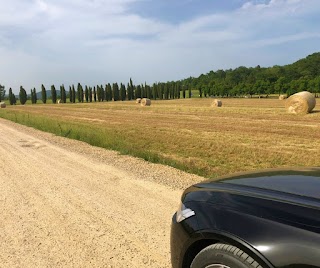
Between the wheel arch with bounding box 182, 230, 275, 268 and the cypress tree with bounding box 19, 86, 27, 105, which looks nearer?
the wheel arch with bounding box 182, 230, 275, 268

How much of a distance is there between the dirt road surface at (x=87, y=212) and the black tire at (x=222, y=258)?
1535 millimetres

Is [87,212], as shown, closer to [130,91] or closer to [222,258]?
[222,258]

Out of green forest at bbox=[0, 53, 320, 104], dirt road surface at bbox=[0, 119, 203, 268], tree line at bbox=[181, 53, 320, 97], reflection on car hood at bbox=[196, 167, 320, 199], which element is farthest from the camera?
green forest at bbox=[0, 53, 320, 104]

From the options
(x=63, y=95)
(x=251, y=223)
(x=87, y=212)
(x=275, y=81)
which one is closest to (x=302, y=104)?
(x=87, y=212)

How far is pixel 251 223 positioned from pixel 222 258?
33 centimetres

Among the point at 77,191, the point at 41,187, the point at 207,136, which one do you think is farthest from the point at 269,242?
the point at 207,136

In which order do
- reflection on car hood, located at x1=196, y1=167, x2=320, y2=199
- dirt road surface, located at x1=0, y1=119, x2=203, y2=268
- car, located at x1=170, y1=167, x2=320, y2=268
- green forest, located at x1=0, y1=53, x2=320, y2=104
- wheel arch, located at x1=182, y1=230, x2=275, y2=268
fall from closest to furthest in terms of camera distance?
1. car, located at x1=170, y1=167, x2=320, y2=268
2. wheel arch, located at x1=182, y1=230, x2=275, y2=268
3. reflection on car hood, located at x1=196, y1=167, x2=320, y2=199
4. dirt road surface, located at x1=0, y1=119, x2=203, y2=268
5. green forest, located at x1=0, y1=53, x2=320, y2=104

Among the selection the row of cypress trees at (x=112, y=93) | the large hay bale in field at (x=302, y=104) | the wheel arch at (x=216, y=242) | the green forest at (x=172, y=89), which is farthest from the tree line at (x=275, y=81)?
the wheel arch at (x=216, y=242)

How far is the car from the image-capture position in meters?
1.94

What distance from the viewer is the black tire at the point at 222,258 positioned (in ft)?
7.04

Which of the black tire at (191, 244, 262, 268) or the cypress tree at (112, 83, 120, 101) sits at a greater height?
the black tire at (191, 244, 262, 268)

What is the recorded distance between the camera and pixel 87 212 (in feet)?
18.4

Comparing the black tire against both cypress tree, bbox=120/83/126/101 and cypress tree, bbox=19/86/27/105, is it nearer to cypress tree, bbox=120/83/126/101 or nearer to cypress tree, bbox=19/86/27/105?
cypress tree, bbox=120/83/126/101

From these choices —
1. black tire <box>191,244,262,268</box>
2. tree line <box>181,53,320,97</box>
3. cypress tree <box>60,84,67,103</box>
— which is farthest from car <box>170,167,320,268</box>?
cypress tree <box>60,84,67,103</box>
